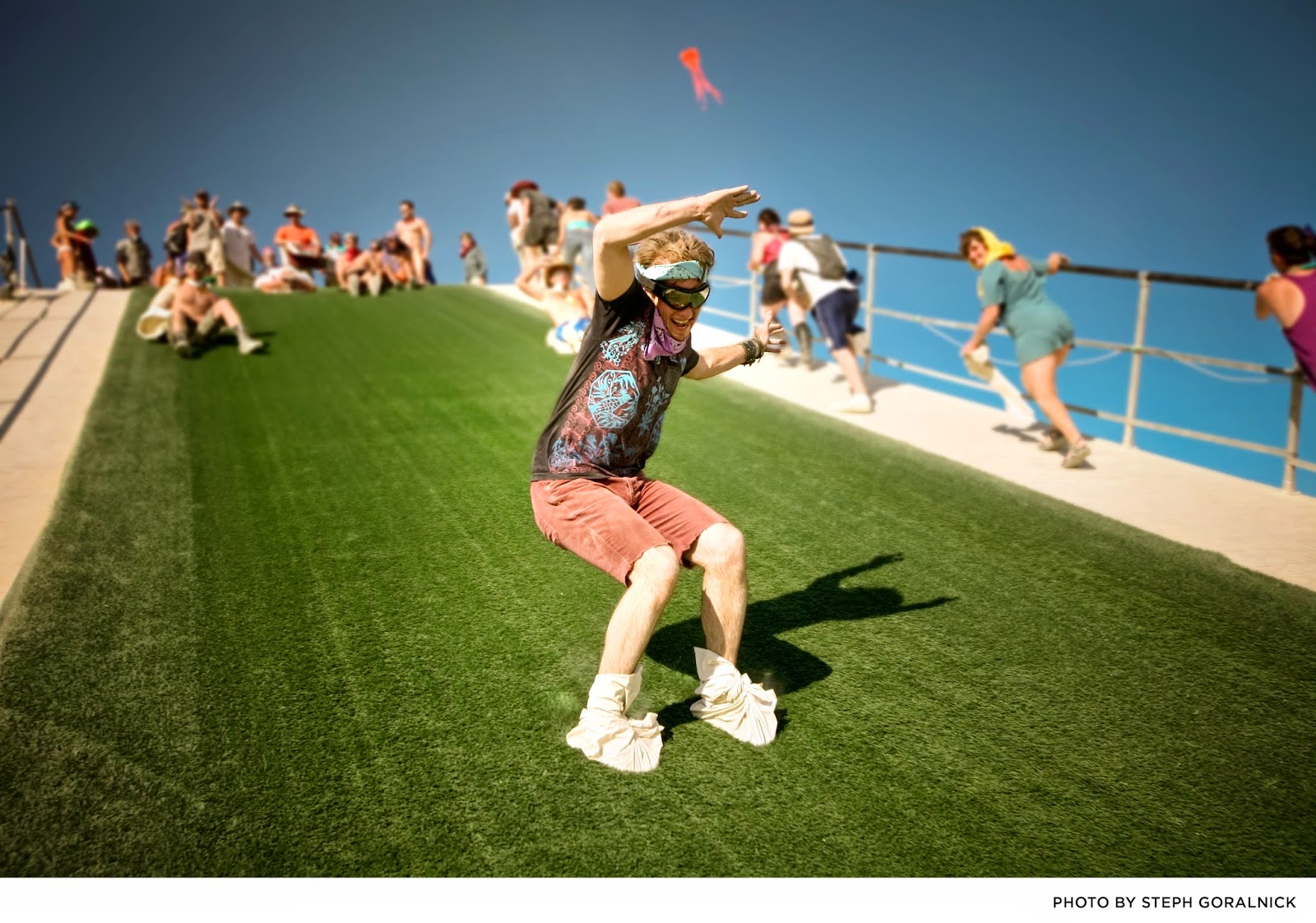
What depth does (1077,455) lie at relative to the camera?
22.0 ft

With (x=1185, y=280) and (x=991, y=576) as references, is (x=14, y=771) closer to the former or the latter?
(x=991, y=576)

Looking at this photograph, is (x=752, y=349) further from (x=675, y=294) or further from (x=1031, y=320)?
(x=1031, y=320)

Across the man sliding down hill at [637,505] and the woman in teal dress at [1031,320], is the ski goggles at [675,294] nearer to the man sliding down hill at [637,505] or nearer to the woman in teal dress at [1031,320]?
the man sliding down hill at [637,505]

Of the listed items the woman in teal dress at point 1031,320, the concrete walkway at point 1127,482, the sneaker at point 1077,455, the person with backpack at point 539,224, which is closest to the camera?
the concrete walkway at point 1127,482

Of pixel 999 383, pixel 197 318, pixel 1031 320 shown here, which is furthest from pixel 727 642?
pixel 197 318

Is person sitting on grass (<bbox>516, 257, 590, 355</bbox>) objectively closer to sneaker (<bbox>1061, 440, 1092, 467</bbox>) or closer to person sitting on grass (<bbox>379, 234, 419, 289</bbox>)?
person sitting on grass (<bbox>379, 234, 419, 289</bbox>)

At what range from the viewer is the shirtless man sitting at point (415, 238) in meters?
17.8

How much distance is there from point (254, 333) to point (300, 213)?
6216 millimetres

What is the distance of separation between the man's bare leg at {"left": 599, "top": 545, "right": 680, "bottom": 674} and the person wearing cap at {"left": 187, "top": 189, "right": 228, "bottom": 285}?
1599cm

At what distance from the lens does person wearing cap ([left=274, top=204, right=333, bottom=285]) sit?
56.5 feet

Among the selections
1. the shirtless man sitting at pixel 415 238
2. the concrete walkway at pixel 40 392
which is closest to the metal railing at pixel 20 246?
the concrete walkway at pixel 40 392

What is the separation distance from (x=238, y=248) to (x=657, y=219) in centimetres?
1693

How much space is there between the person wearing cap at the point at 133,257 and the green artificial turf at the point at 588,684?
13740 millimetres

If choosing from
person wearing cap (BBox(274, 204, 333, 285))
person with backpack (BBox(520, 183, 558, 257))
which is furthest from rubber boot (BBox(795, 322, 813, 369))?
person wearing cap (BBox(274, 204, 333, 285))
